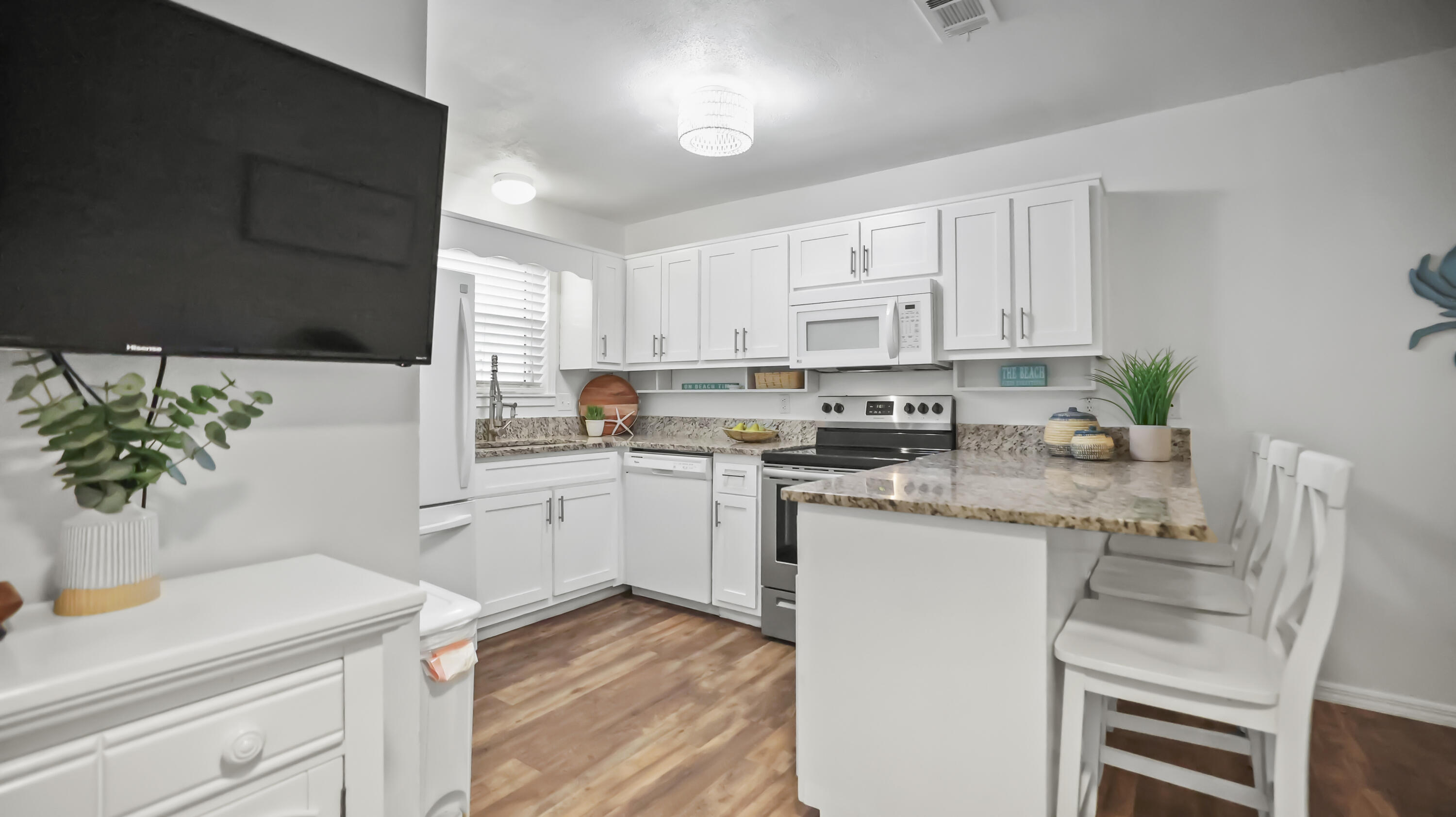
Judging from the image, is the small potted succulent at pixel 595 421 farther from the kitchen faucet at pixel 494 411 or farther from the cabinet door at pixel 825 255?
the cabinet door at pixel 825 255

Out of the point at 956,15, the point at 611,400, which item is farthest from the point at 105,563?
the point at 611,400

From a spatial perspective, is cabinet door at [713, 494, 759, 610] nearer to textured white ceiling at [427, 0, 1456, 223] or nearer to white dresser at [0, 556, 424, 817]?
textured white ceiling at [427, 0, 1456, 223]

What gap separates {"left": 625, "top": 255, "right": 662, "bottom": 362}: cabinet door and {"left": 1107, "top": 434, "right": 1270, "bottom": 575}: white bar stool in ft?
9.18

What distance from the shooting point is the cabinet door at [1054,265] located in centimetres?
285

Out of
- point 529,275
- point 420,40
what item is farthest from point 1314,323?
point 529,275

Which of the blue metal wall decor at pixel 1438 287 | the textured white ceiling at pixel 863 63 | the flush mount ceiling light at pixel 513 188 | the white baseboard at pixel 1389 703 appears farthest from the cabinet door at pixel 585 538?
the blue metal wall decor at pixel 1438 287

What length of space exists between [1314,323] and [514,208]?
415 cm

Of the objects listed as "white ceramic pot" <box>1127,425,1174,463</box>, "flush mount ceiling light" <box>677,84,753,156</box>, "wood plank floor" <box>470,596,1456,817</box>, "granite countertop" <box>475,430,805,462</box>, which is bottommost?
"wood plank floor" <box>470,596,1456,817</box>

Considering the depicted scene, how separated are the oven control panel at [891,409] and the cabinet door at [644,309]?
1.19 metres

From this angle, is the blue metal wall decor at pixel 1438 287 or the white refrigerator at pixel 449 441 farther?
the white refrigerator at pixel 449 441

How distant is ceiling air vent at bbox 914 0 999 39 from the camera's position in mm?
2152

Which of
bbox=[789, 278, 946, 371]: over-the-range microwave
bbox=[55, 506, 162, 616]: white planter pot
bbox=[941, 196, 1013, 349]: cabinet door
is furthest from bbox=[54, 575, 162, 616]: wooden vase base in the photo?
bbox=[941, 196, 1013, 349]: cabinet door

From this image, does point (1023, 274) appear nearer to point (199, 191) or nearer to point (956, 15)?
point (956, 15)

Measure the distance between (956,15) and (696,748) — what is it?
8.66ft
